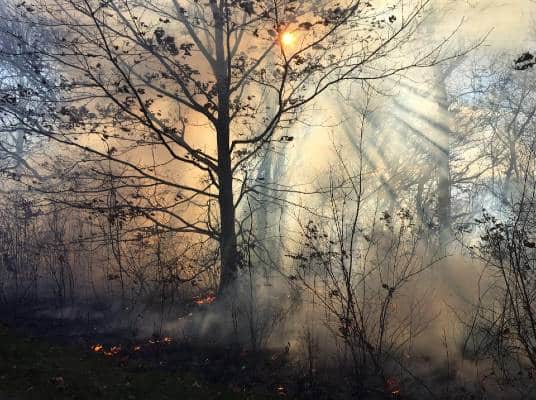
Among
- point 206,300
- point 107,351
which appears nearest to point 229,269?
point 206,300

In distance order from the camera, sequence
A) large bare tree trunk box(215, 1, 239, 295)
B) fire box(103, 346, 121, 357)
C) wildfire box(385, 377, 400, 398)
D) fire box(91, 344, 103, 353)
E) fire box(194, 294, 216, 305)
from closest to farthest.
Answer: wildfire box(385, 377, 400, 398), fire box(103, 346, 121, 357), fire box(91, 344, 103, 353), large bare tree trunk box(215, 1, 239, 295), fire box(194, 294, 216, 305)

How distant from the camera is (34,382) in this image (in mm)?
4652

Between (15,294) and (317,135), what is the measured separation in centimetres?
824

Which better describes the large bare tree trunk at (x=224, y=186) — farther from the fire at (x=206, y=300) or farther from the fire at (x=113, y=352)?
the fire at (x=113, y=352)

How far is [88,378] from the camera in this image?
16.4 feet

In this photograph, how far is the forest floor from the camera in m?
4.55

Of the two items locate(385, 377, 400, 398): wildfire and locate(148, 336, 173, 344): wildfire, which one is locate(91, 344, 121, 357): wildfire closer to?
locate(148, 336, 173, 344): wildfire

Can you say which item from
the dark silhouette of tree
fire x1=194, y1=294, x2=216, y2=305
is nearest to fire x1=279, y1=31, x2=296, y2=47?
the dark silhouette of tree

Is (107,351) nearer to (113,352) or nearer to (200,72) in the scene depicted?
(113,352)

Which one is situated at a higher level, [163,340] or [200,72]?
[200,72]

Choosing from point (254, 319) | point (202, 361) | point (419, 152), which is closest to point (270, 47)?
point (254, 319)

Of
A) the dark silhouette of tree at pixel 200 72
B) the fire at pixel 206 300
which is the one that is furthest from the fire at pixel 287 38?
the fire at pixel 206 300

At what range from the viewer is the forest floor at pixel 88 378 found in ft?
14.9

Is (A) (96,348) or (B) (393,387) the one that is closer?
(B) (393,387)
